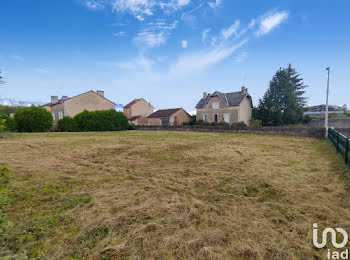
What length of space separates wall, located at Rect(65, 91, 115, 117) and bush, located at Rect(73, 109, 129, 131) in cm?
557

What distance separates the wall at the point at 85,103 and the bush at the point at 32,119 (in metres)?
5.44

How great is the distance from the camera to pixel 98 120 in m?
25.7

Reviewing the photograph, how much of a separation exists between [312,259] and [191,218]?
156 centimetres

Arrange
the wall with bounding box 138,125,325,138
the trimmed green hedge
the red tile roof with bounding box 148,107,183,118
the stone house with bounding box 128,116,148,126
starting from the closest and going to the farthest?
the wall with bounding box 138,125,325,138 < the trimmed green hedge < the red tile roof with bounding box 148,107,183,118 < the stone house with bounding box 128,116,148,126

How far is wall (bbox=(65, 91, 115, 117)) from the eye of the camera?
2925 centimetres

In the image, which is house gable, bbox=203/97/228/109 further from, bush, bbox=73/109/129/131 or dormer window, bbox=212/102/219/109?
bush, bbox=73/109/129/131

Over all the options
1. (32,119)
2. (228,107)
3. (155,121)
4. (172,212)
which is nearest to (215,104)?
(228,107)

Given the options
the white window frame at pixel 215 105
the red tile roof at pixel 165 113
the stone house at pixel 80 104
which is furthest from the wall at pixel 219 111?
the stone house at pixel 80 104

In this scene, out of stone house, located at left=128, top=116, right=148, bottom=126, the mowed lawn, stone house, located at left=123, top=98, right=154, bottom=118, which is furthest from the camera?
stone house, located at left=123, top=98, right=154, bottom=118

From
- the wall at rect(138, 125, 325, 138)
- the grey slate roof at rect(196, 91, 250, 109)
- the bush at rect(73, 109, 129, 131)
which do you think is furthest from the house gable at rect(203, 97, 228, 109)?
the bush at rect(73, 109, 129, 131)

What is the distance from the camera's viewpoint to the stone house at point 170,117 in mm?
36716

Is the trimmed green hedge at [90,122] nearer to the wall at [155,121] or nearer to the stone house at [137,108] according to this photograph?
the wall at [155,121]

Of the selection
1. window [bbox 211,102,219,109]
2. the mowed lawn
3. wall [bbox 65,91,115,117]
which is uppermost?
wall [bbox 65,91,115,117]

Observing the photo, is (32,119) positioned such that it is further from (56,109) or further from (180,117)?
(180,117)
